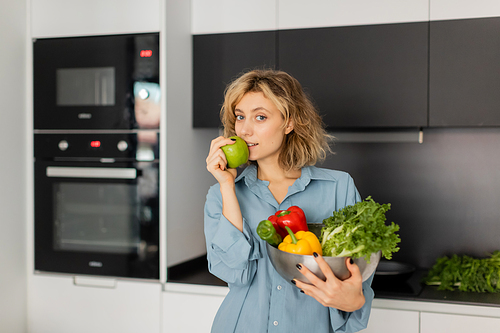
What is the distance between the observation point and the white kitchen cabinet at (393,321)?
1.72m

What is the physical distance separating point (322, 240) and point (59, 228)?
1492 millimetres

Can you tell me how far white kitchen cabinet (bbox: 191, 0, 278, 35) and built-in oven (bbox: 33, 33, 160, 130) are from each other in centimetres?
31

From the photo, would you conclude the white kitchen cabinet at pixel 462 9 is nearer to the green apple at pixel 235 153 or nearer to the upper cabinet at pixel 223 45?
the upper cabinet at pixel 223 45

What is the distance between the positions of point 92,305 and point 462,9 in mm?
2110

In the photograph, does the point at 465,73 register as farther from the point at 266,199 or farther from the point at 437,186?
the point at 266,199

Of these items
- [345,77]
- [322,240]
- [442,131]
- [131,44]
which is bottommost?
[322,240]

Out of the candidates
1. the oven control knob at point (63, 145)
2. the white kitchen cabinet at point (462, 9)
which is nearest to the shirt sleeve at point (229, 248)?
the oven control knob at point (63, 145)

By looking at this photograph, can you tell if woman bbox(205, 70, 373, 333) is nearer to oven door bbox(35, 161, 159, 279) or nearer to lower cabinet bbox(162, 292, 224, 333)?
lower cabinet bbox(162, 292, 224, 333)

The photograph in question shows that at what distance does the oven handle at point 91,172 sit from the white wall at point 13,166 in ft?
0.55

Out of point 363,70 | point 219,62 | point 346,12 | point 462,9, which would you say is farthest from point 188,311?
point 462,9

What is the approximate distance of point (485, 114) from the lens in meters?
1.84

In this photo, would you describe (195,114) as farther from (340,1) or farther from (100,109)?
(340,1)

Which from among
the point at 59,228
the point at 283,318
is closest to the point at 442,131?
the point at 283,318

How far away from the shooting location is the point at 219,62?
2.12 meters
